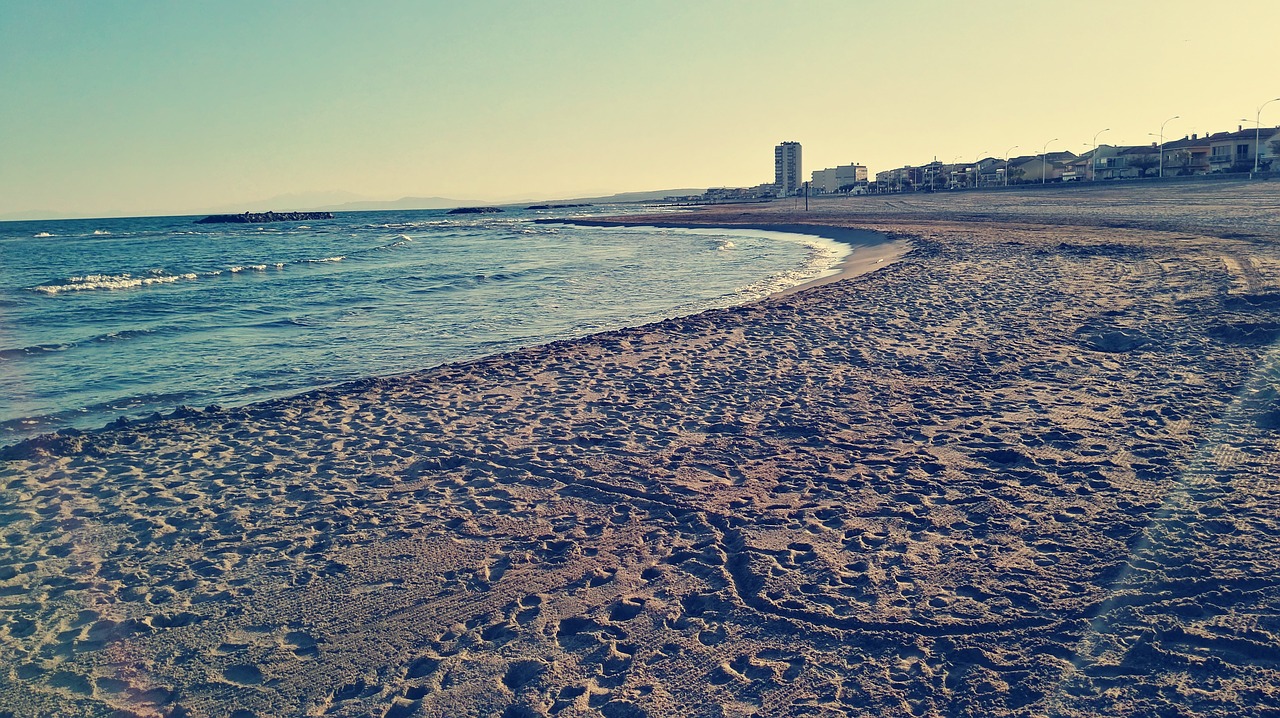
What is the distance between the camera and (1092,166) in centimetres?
10169

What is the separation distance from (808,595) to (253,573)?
323cm

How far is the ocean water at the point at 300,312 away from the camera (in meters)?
10.1

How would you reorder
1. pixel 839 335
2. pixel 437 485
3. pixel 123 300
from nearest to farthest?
pixel 437 485, pixel 839 335, pixel 123 300

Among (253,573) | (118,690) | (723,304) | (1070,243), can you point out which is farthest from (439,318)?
(1070,243)

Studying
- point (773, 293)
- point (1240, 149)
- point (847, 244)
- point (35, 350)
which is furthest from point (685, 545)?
point (1240, 149)

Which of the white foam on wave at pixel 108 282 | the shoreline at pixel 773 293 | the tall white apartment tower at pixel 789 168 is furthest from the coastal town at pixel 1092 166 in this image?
the white foam on wave at pixel 108 282

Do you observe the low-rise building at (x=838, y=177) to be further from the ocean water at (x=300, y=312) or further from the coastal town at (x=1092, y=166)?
the ocean water at (x=300, y=312)

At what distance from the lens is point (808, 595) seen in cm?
404

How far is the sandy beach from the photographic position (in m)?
3.39

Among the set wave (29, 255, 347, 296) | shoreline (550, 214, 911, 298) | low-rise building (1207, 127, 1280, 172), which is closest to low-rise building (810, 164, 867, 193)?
low-rise building (1207, 127, 1280, 172)

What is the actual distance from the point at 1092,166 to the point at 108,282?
110882 millimetres

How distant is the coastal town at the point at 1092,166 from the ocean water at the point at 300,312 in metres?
44.9

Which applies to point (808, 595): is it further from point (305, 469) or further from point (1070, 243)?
point (1070, 243)

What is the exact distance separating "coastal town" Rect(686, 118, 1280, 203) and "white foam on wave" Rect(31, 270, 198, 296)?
5108cm
